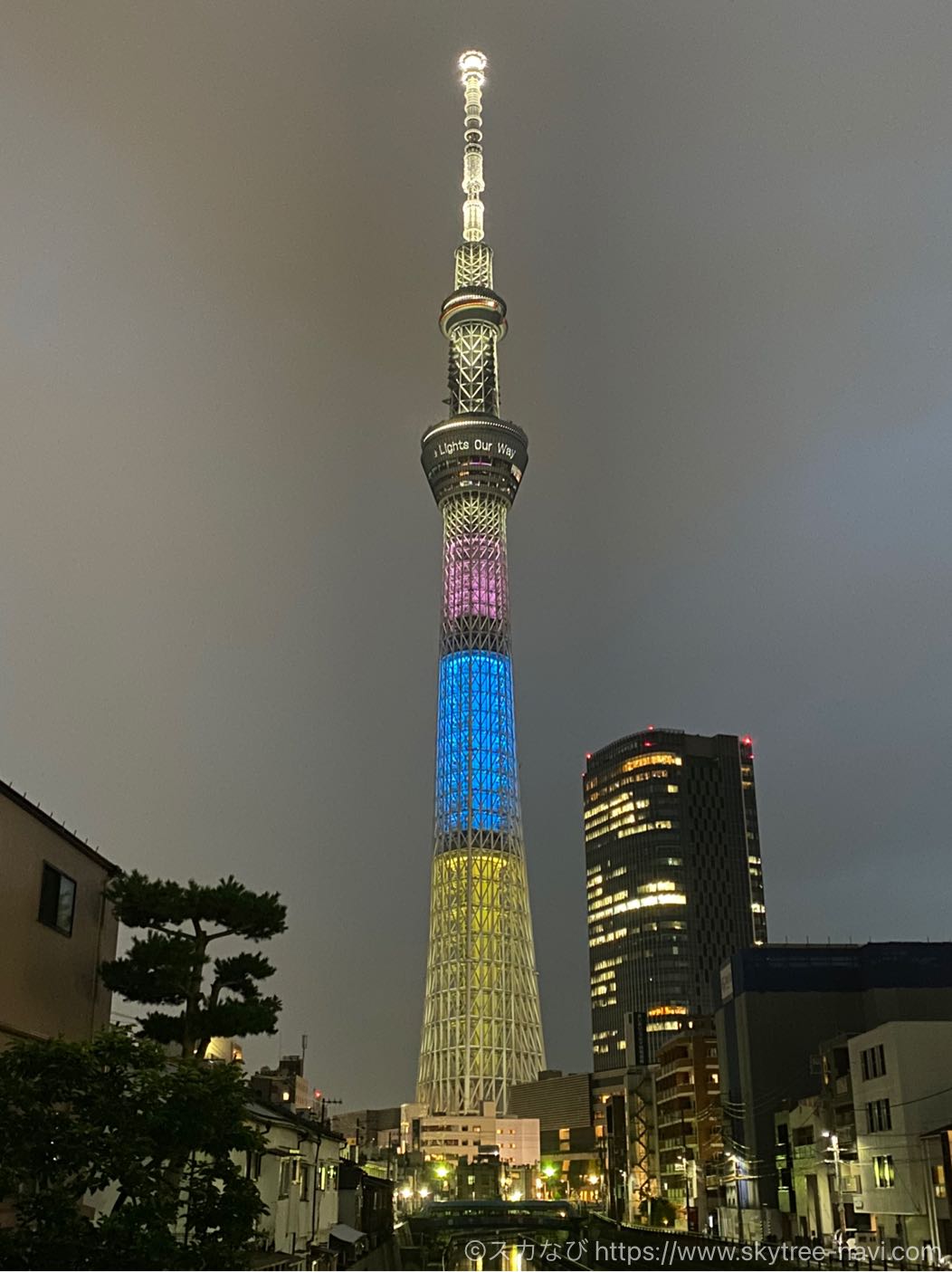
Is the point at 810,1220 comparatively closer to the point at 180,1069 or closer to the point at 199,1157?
the point at 199,1157

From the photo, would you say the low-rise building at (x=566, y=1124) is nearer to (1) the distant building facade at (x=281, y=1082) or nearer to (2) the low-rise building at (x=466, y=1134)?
(2) the low-rise building at (x=466, y=1134)

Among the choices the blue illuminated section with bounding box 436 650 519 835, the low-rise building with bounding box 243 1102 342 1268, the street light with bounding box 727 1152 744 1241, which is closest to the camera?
the low-rise building with bounding box 243 1102 342 1268

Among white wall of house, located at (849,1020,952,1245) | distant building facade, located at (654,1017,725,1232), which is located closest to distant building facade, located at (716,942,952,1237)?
distant building facade, located at (654,1017,725,1232)

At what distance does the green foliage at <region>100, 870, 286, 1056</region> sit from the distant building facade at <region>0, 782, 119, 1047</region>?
21.9 inches

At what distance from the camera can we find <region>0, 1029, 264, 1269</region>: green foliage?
A: 1838cm

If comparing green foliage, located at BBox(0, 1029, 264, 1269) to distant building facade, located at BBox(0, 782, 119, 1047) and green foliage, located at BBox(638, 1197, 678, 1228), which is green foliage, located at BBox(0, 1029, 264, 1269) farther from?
green foliage, located at BBox(638, 1197, 678, 1228)

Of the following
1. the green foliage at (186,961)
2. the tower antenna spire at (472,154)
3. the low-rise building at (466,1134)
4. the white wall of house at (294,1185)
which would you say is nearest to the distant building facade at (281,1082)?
the white wall of house at (294,1185)

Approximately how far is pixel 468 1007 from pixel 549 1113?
38334 mm

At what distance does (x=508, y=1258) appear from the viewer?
290 ft

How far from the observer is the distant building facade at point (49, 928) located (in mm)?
23906

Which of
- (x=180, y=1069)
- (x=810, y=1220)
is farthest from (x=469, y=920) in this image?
(x=180, y=1069)

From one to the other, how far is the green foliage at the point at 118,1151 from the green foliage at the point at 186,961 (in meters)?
8.54

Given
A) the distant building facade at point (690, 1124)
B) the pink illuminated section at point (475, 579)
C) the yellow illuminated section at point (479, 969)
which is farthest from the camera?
the pink illuminated section at point (475, 579)

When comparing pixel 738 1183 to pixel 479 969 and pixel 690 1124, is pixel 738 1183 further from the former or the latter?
pixel 479 969
